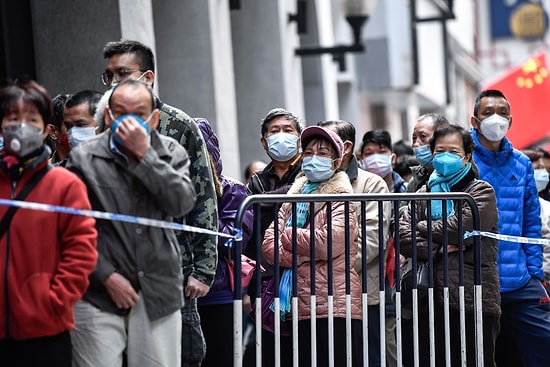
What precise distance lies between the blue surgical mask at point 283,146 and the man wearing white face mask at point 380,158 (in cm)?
174

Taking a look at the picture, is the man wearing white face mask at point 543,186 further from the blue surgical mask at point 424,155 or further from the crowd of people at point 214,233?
the blue surgical mask at point 424,155

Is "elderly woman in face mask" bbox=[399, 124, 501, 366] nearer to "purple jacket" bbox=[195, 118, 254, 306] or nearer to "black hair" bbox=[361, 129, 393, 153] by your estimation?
"purple jacket" bbox=[195, 118, 254, 306]

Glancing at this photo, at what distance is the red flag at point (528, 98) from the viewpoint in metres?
15.6

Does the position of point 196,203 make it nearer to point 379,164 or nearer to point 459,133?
point 459,133

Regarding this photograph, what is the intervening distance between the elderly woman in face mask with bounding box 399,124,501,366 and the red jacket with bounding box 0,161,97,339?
2.57m

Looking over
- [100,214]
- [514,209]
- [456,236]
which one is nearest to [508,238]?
[514,209]

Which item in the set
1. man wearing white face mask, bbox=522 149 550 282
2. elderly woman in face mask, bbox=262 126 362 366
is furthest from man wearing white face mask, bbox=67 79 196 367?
man wearing white face mask, bbox=522 149 550 282

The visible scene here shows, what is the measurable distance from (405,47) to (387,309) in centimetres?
1991

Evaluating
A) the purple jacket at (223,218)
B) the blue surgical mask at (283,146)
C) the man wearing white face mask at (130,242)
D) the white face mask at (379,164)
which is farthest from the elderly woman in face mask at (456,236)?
the man wearing white face mask at (130,242)

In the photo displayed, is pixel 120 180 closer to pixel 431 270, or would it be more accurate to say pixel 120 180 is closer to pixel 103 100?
pixel 103 100

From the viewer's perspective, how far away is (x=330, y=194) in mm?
6922

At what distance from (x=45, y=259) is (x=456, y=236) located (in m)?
3.17

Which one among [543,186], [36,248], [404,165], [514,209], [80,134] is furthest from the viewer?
[543,186]

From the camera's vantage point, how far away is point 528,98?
51.9ft
